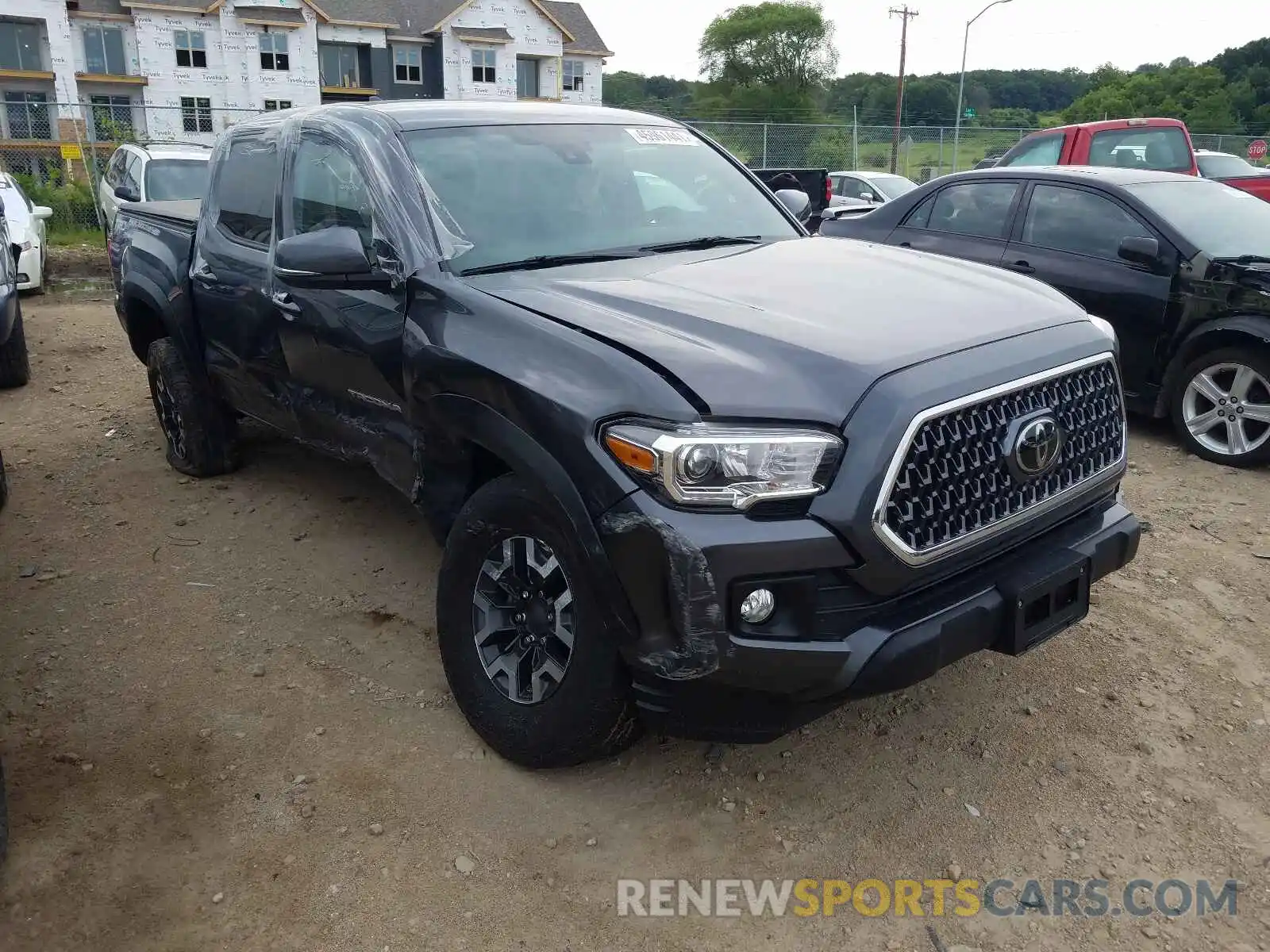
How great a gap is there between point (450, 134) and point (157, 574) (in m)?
2.35

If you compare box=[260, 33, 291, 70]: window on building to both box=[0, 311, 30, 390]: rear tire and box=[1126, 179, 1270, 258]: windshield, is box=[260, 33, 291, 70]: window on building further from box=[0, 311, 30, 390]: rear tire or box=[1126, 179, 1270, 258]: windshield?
box=[1126, 179, 1270, 258]: windshield

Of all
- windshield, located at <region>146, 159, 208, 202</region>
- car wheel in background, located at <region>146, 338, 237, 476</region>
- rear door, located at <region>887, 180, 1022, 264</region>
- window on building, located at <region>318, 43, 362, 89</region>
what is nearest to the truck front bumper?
car wheel in background, located at <region>146, 338, 237, 476</region>

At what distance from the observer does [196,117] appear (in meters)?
39.0

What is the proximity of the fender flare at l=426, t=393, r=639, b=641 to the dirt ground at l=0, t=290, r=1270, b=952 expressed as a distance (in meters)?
0.75

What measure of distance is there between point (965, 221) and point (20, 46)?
46.7 metres

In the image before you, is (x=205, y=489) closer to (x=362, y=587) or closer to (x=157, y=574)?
(x=157, y=574)

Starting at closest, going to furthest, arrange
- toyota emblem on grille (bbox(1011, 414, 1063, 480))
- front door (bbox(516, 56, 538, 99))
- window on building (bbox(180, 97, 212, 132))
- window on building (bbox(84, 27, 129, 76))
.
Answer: toyota emblem on grille (bbox(1011, 414, 1063, 480))
window on building (bbox(180, 97, 212, 132))
window on building (bbox(84, 27, 129, 76))
front door (bbox(516, 56, 538, 99))

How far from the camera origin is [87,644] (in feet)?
12.6

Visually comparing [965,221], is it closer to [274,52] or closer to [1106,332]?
[1106,332]

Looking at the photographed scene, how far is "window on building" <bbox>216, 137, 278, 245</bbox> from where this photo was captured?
169 inches

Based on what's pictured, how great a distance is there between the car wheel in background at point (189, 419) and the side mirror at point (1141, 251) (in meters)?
5.18

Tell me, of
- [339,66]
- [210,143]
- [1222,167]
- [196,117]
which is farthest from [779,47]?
[1222,167]

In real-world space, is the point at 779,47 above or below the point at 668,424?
above

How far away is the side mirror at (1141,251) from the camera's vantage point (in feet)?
19.1
